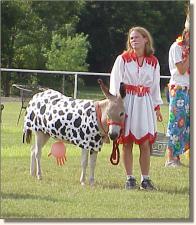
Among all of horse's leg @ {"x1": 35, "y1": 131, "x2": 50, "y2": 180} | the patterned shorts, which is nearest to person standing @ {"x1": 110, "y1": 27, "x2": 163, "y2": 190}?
horse's leg @ {"x1": 35, "y1": 131, "x2": 50, "y2": 180}

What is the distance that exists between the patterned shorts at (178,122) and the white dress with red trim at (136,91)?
3.30 ft

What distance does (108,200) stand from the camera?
14.3 ft

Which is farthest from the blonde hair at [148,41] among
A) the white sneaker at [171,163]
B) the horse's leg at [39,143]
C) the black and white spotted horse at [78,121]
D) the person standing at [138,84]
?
the white sneaker at [171,163]

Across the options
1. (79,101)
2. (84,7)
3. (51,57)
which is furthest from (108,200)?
(51,57)

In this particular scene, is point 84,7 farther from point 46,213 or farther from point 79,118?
point 46,213

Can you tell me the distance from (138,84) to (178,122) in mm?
1206

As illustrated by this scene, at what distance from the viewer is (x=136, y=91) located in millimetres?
4656

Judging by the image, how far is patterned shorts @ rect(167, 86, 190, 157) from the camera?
18.6ft

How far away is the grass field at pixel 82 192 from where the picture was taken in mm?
4035

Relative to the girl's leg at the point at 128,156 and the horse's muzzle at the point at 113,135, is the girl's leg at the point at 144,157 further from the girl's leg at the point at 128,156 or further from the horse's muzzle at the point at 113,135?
the horse's muzzle at the point at 113,135

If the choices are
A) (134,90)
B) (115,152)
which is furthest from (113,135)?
(134,90)

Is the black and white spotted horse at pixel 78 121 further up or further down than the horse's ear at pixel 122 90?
further down

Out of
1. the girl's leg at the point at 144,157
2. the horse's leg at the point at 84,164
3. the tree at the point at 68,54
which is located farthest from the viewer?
the tree at the point at 68,54

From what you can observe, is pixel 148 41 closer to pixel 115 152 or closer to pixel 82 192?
pixel 115 152
